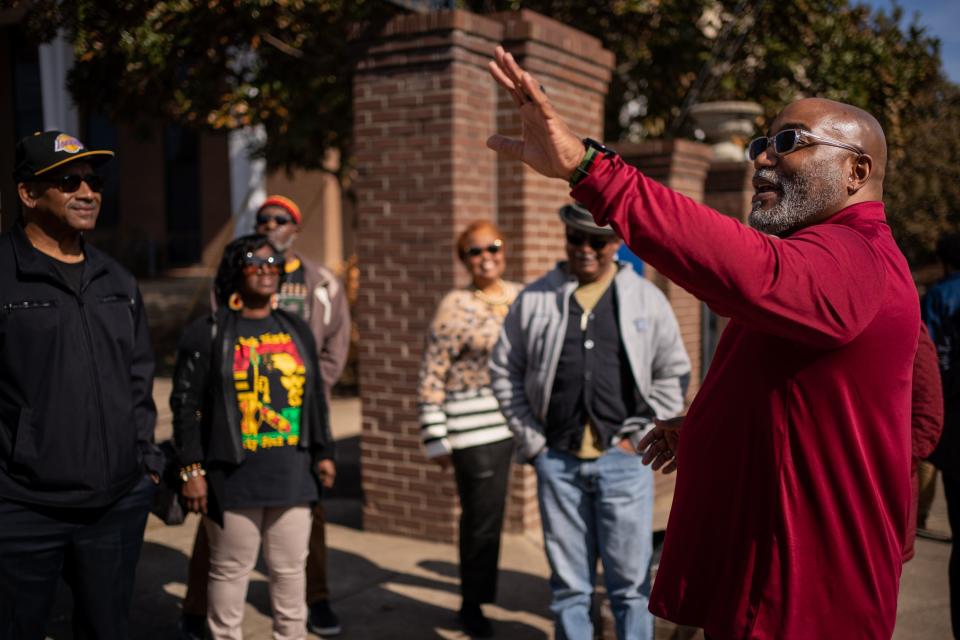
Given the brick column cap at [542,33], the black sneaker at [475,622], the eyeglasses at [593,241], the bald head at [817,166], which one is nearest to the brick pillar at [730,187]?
the brick column cap at [542,33]

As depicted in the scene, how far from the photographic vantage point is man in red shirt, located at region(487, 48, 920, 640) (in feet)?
5.80

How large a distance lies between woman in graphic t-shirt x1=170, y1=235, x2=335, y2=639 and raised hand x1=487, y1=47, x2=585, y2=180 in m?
2.44

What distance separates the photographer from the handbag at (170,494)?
3857mm

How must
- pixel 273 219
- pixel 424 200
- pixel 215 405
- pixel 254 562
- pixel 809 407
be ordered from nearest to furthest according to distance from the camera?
1. pixel 809 407
2. pixel 215 405
3. pixel 254 562
4. pixel 273 219
5. pixel 424 200

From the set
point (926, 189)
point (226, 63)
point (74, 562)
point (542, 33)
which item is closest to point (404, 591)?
point (74, 562)

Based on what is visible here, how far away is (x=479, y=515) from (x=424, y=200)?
7.36 feet

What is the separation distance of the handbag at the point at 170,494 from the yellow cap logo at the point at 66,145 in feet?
4.42

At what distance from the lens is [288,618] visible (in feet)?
13.0

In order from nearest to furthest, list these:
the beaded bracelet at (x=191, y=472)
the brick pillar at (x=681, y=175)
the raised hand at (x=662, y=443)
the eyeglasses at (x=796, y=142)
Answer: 1. the eyeglasses at (x=796, y=142)
2. the raised hand at (x=662, y=443)
3. the beaded bracelet at (x=191, y=472)
4. the brick pillar at (x=681, y=175)

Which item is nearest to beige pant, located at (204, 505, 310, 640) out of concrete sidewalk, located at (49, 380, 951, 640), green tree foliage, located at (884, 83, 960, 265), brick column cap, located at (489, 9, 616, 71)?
concrete sidewalk, located at (49, 380, 951, 640)

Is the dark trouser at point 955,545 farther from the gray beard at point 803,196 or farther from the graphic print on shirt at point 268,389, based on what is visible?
the graphic print on shirt at point 268,389

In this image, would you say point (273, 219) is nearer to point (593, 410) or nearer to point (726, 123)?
point (593, 410)

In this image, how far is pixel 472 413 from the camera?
459 cm

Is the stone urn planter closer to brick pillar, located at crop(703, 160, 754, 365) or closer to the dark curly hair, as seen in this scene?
brick pillar, located at crop(703, 160, 754, 365)
